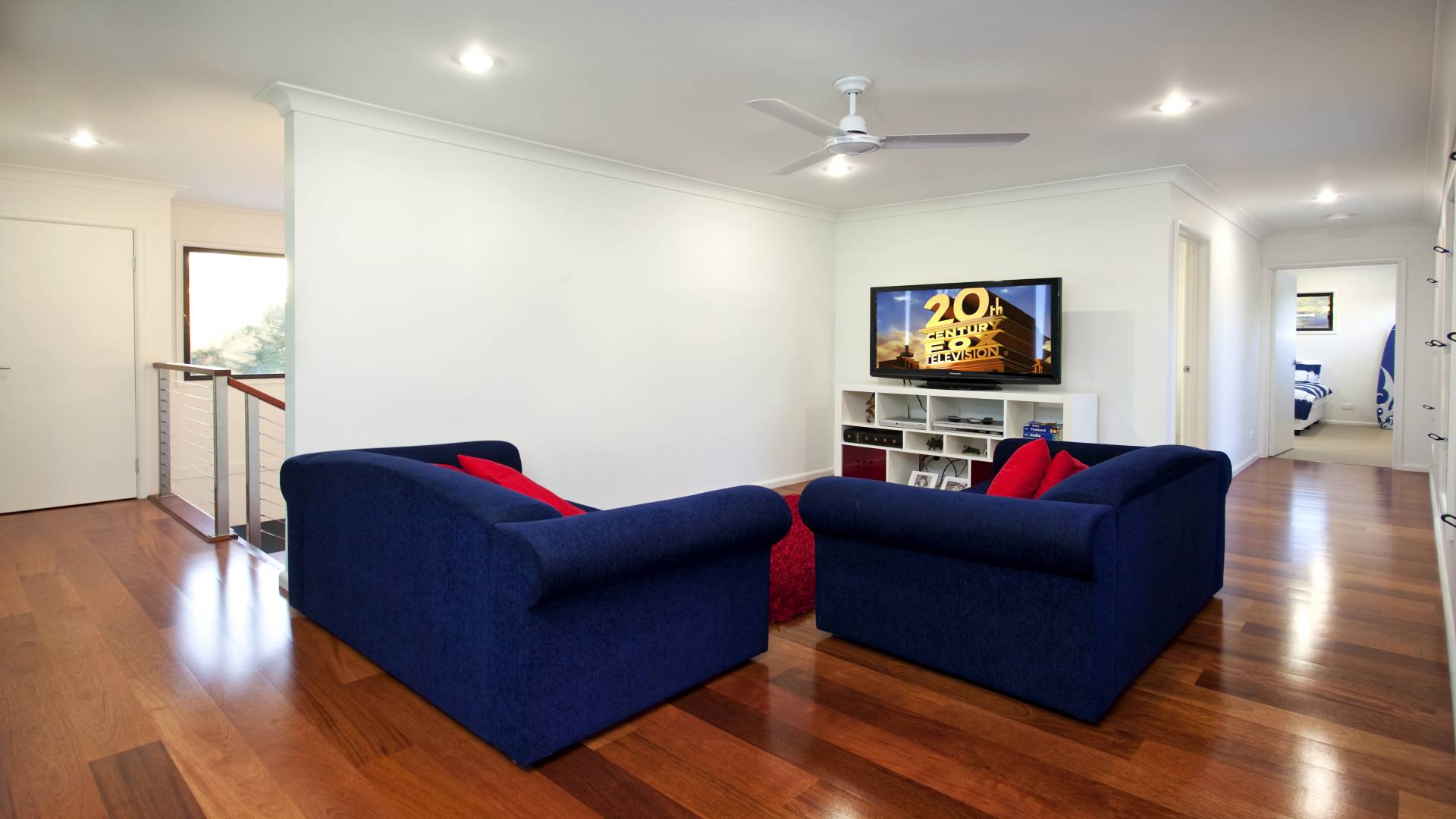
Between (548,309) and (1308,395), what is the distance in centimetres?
1035

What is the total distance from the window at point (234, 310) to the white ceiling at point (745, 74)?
1.42 meters

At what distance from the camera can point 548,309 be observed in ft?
14.9

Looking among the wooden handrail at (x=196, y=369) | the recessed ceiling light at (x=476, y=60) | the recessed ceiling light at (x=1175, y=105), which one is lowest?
the wooden handrail at (x=196, y=369)

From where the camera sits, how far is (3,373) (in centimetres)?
512

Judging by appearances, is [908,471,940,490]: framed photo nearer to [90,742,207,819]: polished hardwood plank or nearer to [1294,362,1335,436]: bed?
[90,742,207,819]: polished hardwood plank

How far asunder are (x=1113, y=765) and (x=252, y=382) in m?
6.63

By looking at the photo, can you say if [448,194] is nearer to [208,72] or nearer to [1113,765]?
[208,72]

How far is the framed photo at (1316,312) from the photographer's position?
11523 mm

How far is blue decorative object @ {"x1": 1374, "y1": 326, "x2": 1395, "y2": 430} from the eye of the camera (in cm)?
1084

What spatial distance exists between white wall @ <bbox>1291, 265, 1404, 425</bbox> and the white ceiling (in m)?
7.85

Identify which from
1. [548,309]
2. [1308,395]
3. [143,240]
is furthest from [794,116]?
[1308,395]

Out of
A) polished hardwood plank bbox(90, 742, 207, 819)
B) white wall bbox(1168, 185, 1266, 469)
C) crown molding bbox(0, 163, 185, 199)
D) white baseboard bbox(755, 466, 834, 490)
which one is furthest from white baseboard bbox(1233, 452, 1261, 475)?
crown molding bbox(0, 163, 185, 199)

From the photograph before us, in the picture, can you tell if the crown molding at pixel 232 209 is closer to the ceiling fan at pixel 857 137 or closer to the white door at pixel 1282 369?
the ceiling fan at pixel 857 137

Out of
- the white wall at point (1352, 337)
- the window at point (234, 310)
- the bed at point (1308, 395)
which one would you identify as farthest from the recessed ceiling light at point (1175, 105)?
the white wall at point (1352, 337)
